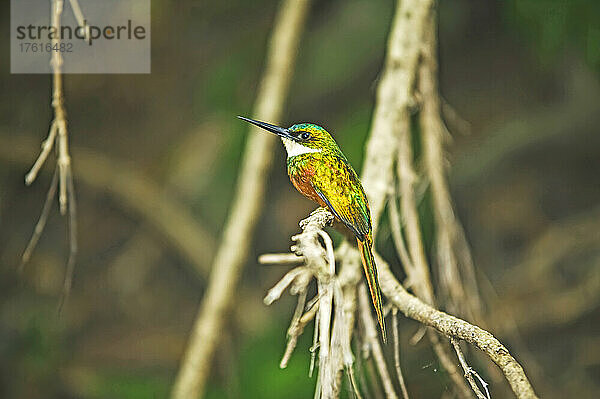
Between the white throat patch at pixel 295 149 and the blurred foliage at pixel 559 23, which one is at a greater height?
the blurred foliage at pixel 559 23

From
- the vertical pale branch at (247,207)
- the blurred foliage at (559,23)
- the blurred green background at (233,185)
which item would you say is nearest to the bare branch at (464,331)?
Answer: the vertical pale branch at (247,207)

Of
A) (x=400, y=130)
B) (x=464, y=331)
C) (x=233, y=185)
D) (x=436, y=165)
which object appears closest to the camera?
(x=464, y=331)

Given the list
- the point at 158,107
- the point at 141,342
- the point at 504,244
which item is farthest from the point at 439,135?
the point at 141,342

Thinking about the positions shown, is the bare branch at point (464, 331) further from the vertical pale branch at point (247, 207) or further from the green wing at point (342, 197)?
the vertical pale branch at point (247, 207)

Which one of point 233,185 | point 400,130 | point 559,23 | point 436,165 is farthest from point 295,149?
point 233,185

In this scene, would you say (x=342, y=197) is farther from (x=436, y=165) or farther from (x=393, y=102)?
(x=436, y=165)

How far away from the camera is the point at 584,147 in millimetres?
2582

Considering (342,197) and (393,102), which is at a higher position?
(393,102)

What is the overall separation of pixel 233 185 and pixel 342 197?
1885 millimetres

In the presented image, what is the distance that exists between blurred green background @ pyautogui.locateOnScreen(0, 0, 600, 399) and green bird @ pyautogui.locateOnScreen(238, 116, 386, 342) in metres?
1.14

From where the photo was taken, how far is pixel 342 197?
0.73 m

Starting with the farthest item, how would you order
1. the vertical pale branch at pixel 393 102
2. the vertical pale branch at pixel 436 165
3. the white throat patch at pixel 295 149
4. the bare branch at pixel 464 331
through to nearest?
the vertical pale branch at pixel 436 165
the vertical pale branch at pixel 393 102
the white throat patch at pixel 295 149
the bare branch at pixel 464 331

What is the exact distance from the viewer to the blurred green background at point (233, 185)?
2232mm

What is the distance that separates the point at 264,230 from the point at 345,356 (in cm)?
217
